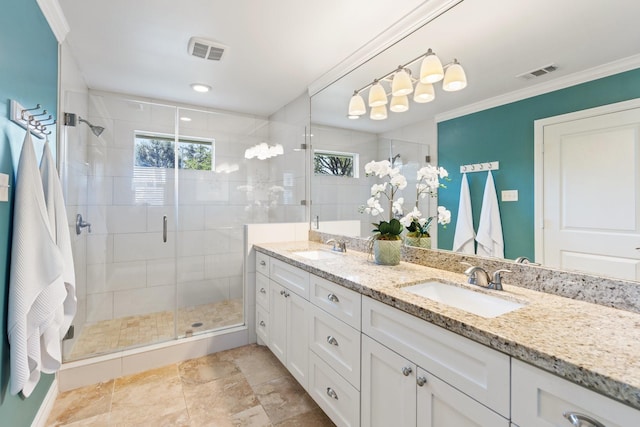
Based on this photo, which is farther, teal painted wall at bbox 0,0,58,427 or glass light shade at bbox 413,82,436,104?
glass light shade at bbox 413,82,436,104

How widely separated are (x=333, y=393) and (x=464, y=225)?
1.06 meters

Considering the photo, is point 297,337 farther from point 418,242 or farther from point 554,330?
point 554,330

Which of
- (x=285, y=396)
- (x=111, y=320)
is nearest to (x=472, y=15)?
(x=285, y=396)

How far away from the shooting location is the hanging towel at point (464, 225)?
151cm

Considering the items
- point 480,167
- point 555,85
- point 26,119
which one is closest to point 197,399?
point 26,119

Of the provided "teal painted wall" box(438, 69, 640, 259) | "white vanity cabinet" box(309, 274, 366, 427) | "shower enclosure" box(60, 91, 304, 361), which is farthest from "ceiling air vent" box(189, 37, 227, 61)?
"white vanity cabinet" box(309, 274, 366, 427)

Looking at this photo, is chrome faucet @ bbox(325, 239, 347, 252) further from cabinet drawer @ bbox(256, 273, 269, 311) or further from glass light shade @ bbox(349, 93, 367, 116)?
glass light shade @ bbox(349, 93, 367, 116)

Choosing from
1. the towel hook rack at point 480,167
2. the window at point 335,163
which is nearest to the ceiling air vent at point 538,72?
the towel hook rack at point 480,167

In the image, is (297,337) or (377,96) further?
(377,96)

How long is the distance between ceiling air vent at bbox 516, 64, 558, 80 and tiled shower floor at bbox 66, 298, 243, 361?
98.6 inches

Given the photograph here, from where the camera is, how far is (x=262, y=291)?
2.35 m

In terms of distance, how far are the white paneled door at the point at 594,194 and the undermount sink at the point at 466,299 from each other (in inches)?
10.8

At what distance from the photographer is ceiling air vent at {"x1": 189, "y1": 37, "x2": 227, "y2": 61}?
1994mm

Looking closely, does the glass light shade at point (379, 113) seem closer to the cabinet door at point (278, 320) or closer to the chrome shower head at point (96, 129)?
the cabinet door at point (278, 320)
